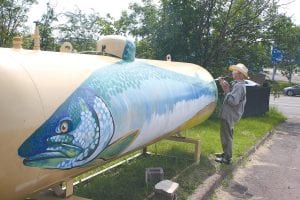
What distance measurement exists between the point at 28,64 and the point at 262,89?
12.5 meters

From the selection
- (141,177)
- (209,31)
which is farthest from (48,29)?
(141,177)

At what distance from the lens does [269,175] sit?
781 cm

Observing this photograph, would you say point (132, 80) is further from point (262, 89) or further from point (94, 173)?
point (262, 89)

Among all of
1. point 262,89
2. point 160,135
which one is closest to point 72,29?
point 262,89

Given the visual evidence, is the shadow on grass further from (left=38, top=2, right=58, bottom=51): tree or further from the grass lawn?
(left=38, top=2, right=58, bottom=51): tree

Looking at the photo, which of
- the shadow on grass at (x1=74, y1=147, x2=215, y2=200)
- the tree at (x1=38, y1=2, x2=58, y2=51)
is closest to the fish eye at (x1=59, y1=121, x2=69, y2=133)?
the shadow on grass at (x1=74, y1=147, x2=215, y2=200)

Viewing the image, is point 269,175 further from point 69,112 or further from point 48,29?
point 48,29

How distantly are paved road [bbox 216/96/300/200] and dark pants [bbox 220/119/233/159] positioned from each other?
0.36m

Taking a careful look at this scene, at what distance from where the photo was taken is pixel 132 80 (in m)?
4.61

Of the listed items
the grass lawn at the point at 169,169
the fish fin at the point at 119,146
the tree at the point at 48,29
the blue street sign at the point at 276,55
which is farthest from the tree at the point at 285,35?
the fish fin at the point at 119,146

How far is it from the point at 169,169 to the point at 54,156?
3.73 meters

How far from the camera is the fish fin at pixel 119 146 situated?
410 cm

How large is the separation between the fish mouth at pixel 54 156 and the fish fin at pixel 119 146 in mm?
489

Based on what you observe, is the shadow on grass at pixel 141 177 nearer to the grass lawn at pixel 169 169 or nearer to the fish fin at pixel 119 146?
the grass lawn at pixel 169 169
